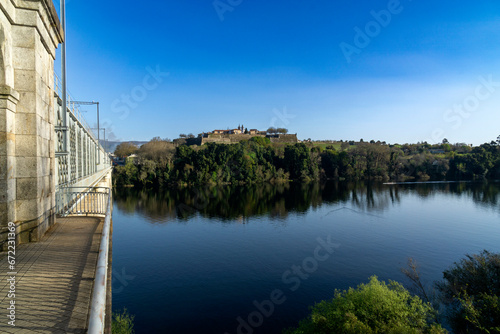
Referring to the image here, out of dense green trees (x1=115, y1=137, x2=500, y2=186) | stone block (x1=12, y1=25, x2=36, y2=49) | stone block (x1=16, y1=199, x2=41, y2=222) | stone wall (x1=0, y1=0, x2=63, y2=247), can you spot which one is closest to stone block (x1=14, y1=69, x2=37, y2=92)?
stone wall (x1=0, y1=0, x2=63, y2=247)

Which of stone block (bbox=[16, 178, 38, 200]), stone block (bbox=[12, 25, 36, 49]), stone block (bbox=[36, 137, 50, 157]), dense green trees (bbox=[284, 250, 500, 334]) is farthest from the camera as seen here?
dense green trees (bbox=[284, 250, 500, 334])

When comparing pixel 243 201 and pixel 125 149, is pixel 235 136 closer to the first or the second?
pixel 125 149

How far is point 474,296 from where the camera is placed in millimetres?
14219

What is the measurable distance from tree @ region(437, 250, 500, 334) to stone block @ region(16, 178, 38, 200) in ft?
47.1

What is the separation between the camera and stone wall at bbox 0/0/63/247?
725 centimetres

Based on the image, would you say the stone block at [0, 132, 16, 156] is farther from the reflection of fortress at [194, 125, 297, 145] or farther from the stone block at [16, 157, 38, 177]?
the reflection of fortress at [194, 125, 297, 145]

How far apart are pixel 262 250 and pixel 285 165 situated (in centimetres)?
5846

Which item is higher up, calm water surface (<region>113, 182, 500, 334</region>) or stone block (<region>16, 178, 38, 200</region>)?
stone block (<region>16, 178, 38, 200</region>)

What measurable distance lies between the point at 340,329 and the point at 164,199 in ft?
139

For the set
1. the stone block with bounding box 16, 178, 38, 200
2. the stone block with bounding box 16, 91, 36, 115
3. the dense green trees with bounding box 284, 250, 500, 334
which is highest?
the stone block with bounding box 16, 91, 36, 115

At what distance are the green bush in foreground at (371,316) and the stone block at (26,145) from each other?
10884mm

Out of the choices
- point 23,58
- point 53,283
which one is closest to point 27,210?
point 53,283

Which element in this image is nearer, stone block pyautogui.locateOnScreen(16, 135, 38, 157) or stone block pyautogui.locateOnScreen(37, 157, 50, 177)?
stone block pyautogui.locateOnScreen(16, 135, 38, 157)

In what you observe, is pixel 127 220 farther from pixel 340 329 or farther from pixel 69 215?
pixel 340 329
